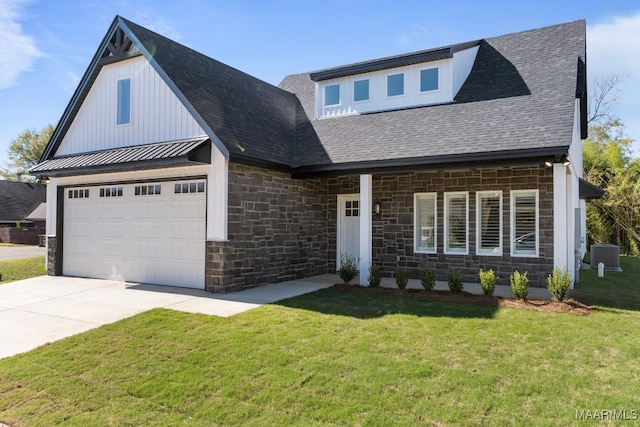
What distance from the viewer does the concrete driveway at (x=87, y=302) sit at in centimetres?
686

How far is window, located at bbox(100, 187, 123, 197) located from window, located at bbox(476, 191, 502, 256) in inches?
390

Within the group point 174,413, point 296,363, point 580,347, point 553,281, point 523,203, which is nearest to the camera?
point 174,413

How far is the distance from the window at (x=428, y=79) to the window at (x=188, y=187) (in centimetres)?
725

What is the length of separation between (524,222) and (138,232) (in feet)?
33.4

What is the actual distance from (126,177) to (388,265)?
7.77 m

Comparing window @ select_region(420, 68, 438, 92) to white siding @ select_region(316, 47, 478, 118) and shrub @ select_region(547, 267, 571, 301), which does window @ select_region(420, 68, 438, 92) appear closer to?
white siding @ select_region(316, 47, 478, 118)

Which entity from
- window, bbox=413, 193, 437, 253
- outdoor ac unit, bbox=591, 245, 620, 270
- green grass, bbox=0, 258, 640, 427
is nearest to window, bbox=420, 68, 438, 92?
window, bbox=413, 193, 437, 253

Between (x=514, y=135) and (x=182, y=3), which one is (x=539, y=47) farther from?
(x=182, y=3)

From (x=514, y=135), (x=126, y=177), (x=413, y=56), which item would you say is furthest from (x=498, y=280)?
(x=126, y=177)

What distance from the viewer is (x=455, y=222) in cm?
1172

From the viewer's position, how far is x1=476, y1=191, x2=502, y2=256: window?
11.1 metres

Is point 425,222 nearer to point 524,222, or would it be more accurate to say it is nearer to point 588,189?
point 524,222

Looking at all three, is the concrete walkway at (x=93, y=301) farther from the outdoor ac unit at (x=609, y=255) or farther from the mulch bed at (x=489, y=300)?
the outdoor ac unit at (x=609, y=255)

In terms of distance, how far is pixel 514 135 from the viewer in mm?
9492
